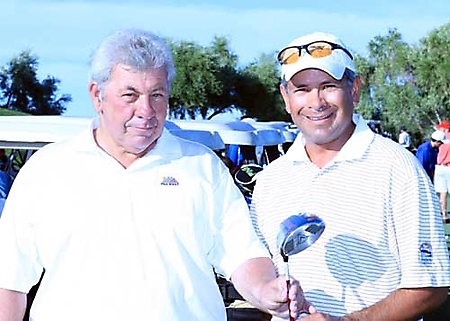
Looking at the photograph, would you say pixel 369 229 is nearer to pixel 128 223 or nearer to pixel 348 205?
pixel 348 205

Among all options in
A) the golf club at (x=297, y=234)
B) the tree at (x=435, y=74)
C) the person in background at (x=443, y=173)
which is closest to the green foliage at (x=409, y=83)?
the tree at (x=435, y=74)

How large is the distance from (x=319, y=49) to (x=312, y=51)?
A: 25 mm

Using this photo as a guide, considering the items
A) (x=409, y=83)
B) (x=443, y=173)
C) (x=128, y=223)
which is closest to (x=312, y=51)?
(x=128, y=223)

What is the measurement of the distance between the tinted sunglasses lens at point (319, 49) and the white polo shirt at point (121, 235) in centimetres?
53

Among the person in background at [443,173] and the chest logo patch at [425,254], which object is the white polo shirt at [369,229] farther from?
the person in background at [443,173]

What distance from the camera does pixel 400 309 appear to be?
280 cm

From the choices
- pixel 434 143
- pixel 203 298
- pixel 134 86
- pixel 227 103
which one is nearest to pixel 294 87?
pixel 134 86

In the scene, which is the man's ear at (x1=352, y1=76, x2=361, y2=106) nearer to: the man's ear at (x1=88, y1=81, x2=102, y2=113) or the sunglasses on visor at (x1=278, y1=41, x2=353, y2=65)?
the sunglasses on visor at (x1=278, y1=41, x2=353, y2=65)

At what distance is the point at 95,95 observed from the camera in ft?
9.75

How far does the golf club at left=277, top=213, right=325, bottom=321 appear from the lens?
266cm

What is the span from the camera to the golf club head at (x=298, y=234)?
2.66m

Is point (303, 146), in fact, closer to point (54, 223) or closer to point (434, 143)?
point (54, 223)

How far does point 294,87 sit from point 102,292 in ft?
3.19

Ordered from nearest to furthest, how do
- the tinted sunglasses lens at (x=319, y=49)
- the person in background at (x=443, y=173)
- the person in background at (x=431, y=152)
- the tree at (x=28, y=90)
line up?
1. the tinted sunglasses lens at (x=319, y=49)
2. the person in background at (x=443, y=173)
3. the person in background at (x=431, y=152)
4. the tree at (x=28, y=90)
